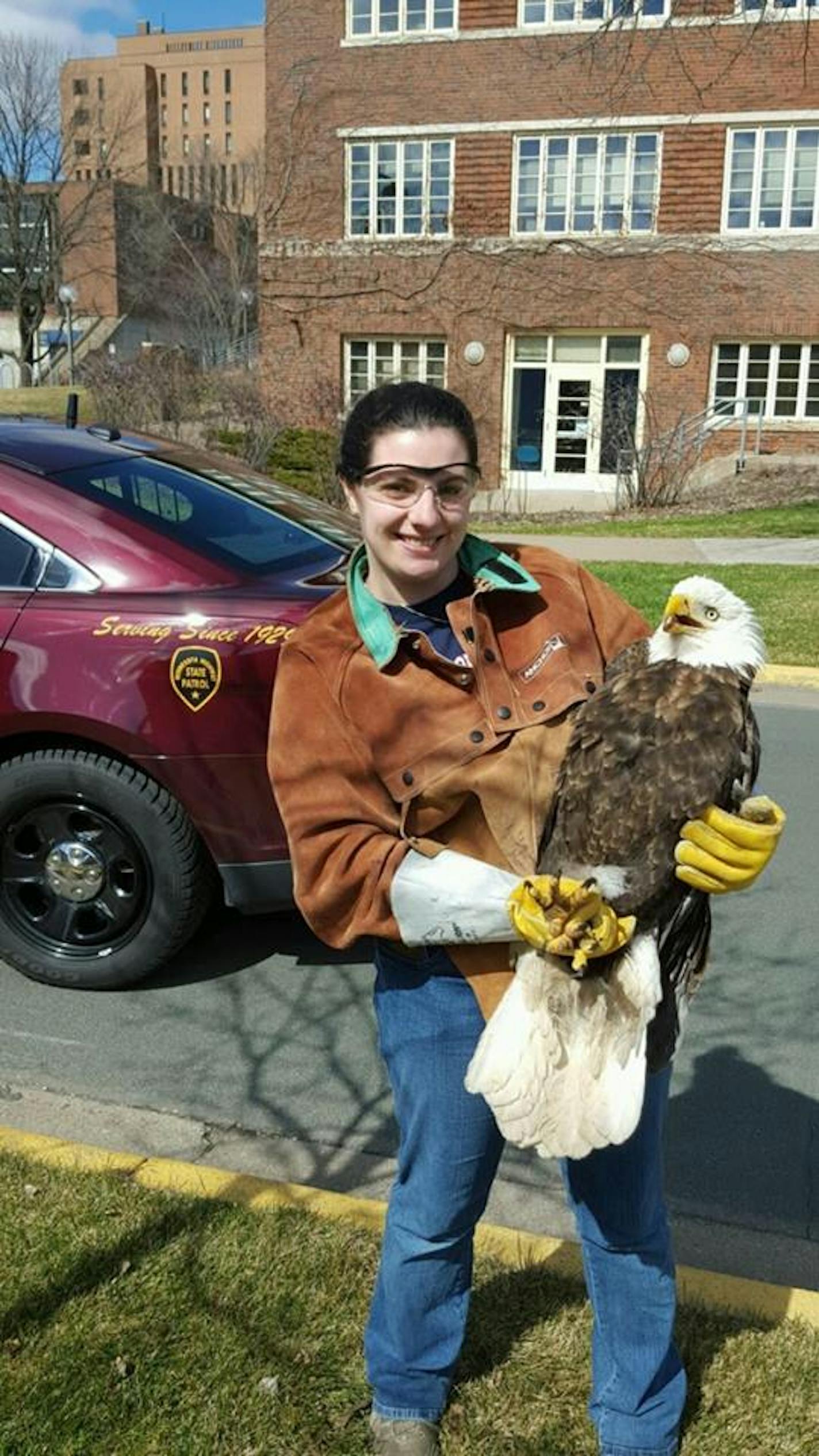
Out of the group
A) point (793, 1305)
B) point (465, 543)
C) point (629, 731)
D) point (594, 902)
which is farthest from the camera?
point (793, 1305)

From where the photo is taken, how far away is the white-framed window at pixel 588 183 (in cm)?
2320

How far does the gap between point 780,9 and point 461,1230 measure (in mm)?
19674

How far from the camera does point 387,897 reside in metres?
1.82

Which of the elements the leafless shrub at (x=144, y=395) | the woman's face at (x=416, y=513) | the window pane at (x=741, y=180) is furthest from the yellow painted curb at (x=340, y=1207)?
the window pane at (x=741, y=180)

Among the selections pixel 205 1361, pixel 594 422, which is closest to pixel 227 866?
pixel 205 1361

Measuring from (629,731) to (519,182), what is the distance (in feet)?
81.9

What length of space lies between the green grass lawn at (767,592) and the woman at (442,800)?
268 inches

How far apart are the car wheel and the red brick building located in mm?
19800

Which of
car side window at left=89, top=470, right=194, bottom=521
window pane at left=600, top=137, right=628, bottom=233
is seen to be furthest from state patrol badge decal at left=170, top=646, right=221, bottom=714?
window pane at left=600, top=137, right=628, bottom=233

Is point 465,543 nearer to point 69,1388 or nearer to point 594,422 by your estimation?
point 69,1388

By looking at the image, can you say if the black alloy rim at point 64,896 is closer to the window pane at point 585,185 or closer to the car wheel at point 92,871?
the car wheel at point 92,871

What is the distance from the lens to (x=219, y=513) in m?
4.36

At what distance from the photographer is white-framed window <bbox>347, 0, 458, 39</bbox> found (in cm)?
2342

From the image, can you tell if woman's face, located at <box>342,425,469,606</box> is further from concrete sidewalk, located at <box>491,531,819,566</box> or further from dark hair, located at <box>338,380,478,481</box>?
concrete sidewalk, located at <box>491,531,819,566</box>
